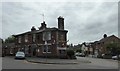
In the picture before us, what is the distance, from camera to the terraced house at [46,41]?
50156 mm

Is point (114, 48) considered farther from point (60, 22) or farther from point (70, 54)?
point (70, 54)

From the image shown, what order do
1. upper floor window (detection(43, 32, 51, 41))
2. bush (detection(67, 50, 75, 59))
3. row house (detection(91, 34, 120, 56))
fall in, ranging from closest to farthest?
bush (detection(67, 50, 75, 59)), upper floor window (detection(43, 32, 51, 41)), row house (detection(91, 34, 120, 56))

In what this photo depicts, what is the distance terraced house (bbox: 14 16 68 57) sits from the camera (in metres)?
50.2

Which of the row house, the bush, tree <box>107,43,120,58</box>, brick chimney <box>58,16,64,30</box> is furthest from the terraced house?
the row house

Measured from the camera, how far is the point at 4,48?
7169 cm

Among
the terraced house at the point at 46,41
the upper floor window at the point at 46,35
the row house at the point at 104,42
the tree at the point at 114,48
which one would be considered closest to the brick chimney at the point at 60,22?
the terraced house at the point at 46,41

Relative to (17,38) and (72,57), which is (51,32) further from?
(17,38)

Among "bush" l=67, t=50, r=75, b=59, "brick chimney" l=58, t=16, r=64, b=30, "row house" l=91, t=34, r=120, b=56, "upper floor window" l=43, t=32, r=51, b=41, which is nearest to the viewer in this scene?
"bush" l=67, t=50, r=75, b=59

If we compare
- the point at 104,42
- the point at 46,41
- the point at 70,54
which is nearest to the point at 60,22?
the point at 46,41

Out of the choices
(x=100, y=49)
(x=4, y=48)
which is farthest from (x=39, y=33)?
(x=100, y=49)

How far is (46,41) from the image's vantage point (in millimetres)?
49156

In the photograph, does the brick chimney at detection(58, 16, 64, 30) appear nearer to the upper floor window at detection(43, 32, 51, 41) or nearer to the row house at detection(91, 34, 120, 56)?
the upper floor window at detection(43, 32, 51, 41)

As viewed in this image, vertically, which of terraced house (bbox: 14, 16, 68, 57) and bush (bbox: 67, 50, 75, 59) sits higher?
terraced house (bbox: 14, 16, 68, 57)

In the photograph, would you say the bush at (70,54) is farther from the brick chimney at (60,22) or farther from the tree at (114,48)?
the tree at (114,48)
